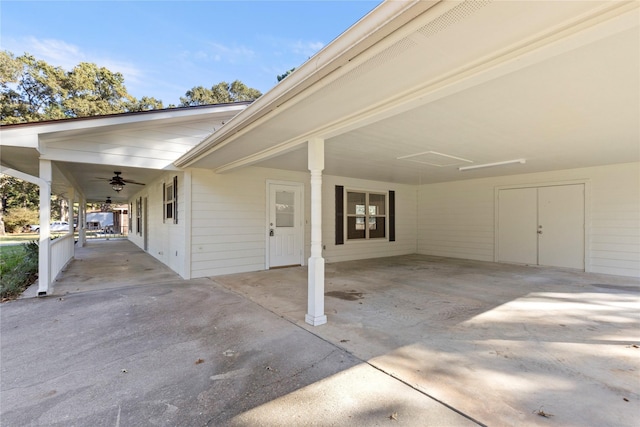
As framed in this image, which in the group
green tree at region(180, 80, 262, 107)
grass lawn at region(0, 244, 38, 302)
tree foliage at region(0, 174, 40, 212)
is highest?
green tree at region(180, 80, 262, 107)

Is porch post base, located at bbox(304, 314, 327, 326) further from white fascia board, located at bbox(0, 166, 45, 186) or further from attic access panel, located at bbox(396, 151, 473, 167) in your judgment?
white fascia board, located at bbox(0, 166, 45, 186)

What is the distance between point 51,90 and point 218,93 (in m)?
9.64

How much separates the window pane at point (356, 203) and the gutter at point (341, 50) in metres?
5.45

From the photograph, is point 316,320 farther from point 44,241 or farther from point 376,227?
point 376,227

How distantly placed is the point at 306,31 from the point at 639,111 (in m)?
9.87

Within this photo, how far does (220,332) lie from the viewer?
3.15 metres

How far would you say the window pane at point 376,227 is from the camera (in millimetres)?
8859

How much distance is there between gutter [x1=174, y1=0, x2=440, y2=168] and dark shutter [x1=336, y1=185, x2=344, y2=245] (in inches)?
196

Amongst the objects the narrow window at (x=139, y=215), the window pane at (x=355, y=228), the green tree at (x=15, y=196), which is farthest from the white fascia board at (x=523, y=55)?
the green tree at (x=15, y=196)

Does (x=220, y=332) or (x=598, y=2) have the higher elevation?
(x=598, y=2)

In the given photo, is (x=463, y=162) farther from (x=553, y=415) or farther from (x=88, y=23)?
(x=88, y=23)

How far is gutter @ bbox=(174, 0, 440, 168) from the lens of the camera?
146 centimetres

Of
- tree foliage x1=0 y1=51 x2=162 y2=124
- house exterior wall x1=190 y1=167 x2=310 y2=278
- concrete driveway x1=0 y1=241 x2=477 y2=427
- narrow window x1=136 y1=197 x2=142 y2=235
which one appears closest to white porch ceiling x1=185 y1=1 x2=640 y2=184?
house exterior wall x1=190 y1=167 x2=310 y2=278

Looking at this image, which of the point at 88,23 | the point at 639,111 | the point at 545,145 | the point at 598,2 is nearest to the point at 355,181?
the point at 545,145
